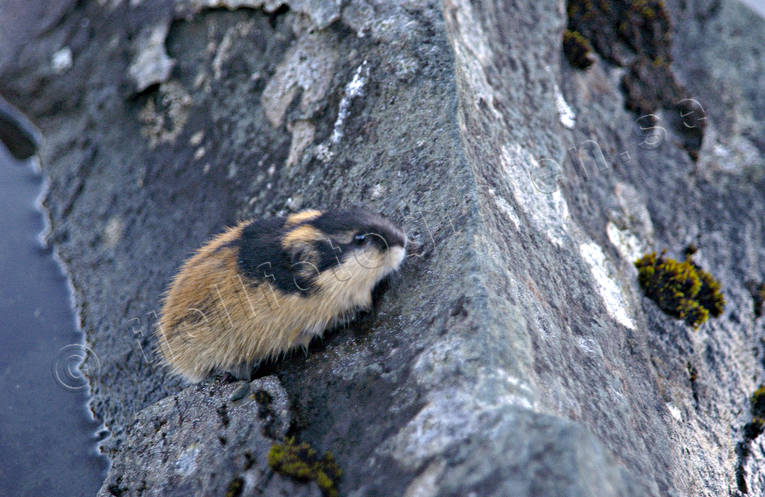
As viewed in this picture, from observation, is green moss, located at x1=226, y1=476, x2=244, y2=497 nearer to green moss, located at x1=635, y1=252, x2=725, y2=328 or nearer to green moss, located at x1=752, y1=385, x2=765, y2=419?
green moss, located at x1=635, y1=252, x2=725, y2=328

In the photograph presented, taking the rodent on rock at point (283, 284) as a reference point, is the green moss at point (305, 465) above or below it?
below

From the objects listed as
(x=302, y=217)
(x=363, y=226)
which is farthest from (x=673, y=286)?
(x=302, y=217)

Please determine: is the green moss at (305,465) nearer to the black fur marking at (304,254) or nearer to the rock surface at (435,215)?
the rock surface at (435,215)

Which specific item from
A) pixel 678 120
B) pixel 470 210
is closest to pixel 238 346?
pixel 470 210

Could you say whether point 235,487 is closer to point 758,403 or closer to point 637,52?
point 758,403

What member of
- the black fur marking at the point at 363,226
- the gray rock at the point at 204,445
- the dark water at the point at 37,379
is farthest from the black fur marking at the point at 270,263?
the dark water at the point at 37,379

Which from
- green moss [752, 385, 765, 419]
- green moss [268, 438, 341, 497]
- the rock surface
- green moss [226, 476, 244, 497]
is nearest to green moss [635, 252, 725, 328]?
the rock surface
